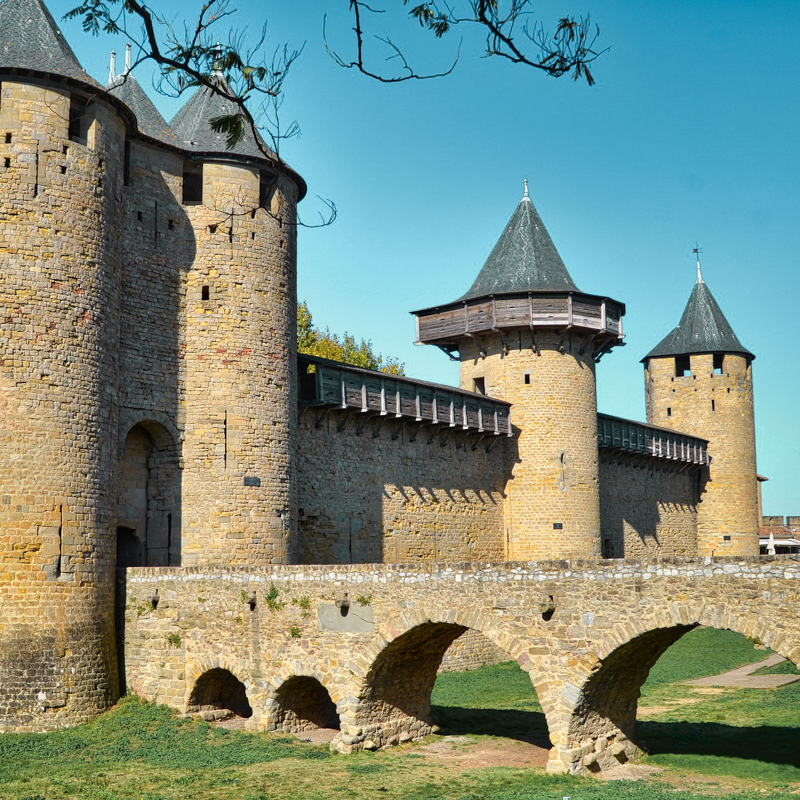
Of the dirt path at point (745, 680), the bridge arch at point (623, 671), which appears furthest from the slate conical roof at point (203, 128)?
the dirt path at point (745, 680)

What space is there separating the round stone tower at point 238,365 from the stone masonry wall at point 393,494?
172 centimetres

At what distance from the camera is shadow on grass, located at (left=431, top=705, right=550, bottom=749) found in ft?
53.5

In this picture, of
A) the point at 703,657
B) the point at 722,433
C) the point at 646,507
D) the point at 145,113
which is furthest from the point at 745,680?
the point at 145,113

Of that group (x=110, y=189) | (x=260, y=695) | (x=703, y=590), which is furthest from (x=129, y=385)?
(x=703, y=590)

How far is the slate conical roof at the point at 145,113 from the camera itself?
67.4 feet

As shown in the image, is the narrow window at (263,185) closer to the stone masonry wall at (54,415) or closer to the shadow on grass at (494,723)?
the stone masonry wall at (54,415)

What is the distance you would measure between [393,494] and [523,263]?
330 inches

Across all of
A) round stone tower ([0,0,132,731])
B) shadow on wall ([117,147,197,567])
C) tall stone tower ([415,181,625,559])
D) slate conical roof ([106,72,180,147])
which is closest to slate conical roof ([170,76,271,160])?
slate conical roof ([106,72,180,147])

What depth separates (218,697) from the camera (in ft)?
57.4

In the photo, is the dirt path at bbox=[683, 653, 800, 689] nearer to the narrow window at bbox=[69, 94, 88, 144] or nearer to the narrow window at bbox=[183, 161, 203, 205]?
the narrow window at bbox=[183, 161, 203, 205]

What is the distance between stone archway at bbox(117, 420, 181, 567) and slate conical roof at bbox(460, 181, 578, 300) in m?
11.4

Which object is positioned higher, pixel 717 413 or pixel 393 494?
pixel 717 413

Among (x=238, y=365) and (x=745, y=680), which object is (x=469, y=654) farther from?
(x=238, y=365)

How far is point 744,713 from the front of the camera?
17922mm
